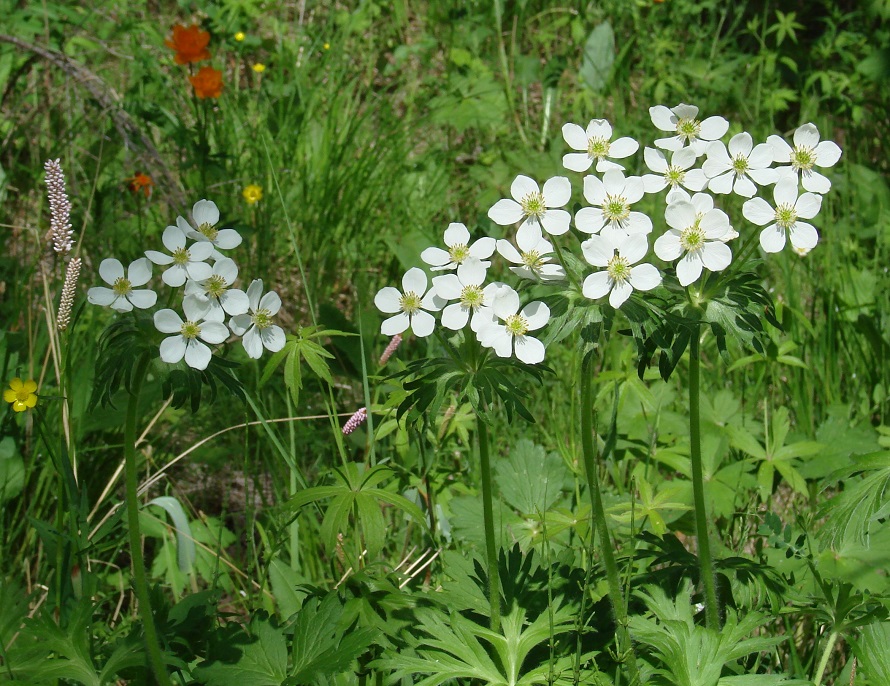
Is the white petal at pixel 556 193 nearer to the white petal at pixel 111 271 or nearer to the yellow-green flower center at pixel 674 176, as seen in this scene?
the yellow-green flower center at pixel 674 176

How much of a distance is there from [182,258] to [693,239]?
779 mm

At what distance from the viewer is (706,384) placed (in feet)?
9.20

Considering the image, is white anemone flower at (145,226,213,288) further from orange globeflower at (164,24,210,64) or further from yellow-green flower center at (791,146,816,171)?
orange globeflower at (164,24,210,64)

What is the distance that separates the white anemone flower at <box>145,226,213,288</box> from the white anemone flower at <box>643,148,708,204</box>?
0.69 meters

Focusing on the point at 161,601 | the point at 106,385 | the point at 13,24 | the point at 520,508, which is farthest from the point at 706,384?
the point at 13,24

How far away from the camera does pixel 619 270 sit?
4.34 ft

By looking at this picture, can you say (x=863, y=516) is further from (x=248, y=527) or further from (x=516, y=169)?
(x=516, y=169)

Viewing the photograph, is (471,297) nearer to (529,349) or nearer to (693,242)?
(529,349)

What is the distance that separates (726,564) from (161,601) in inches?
42.8

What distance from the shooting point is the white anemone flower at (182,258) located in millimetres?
1401

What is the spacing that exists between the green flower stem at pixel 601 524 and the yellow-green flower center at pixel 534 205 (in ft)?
0.81

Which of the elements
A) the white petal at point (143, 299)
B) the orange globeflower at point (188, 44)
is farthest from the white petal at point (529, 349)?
the orange globeflower at point (188, 44)

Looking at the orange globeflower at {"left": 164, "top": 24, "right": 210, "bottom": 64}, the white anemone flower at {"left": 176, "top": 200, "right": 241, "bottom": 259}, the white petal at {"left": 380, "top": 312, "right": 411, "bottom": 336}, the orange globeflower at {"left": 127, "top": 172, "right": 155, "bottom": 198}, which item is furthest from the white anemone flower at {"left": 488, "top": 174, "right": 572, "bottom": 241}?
the orange globeflower at {"left": 164, "top": 24, "right": 210, "bottom": 64}

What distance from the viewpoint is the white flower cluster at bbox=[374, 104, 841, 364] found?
1.34m
